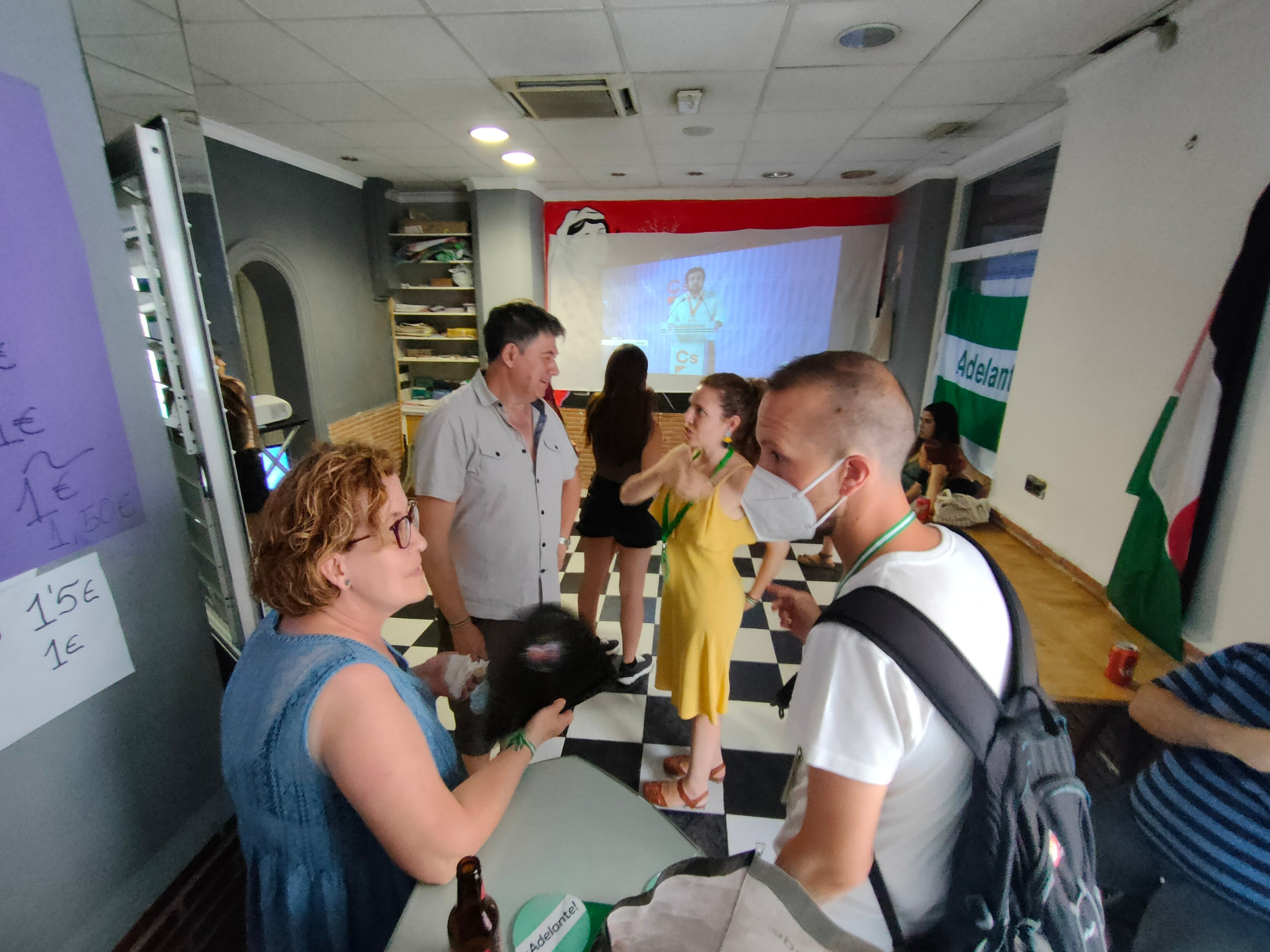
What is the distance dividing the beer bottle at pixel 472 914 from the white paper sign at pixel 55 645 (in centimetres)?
80

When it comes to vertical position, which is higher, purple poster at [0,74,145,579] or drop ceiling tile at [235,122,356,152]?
drop ceiling tile at [235,122,356,152]

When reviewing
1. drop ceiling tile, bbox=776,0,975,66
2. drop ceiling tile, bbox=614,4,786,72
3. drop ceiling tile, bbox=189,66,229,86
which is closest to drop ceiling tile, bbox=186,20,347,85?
drop ceiling tile, bbox=189,66,229,86

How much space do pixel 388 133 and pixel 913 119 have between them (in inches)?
122

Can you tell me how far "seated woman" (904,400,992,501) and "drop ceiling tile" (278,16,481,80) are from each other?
313 centimetres

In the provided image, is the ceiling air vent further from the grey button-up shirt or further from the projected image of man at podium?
the projected image of man at podium

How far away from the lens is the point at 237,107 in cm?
288

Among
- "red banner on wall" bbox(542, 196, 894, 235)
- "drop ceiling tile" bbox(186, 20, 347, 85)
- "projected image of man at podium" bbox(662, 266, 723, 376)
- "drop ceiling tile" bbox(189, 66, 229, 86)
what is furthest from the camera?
"projected image of man at podium" bbox(662, 266, 723, 376)

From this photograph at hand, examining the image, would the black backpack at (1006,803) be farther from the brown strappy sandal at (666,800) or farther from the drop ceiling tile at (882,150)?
the drop ceiling tile at (882,150)

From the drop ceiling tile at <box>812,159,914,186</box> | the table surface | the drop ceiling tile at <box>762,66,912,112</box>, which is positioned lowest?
the table surface

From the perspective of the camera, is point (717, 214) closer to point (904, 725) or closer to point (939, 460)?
point (939, 460)

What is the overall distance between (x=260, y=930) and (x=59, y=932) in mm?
443

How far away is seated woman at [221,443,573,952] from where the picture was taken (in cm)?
74

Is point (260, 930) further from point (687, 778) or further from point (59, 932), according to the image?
point (687, 778)

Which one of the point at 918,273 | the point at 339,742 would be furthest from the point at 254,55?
the point at 918,273
